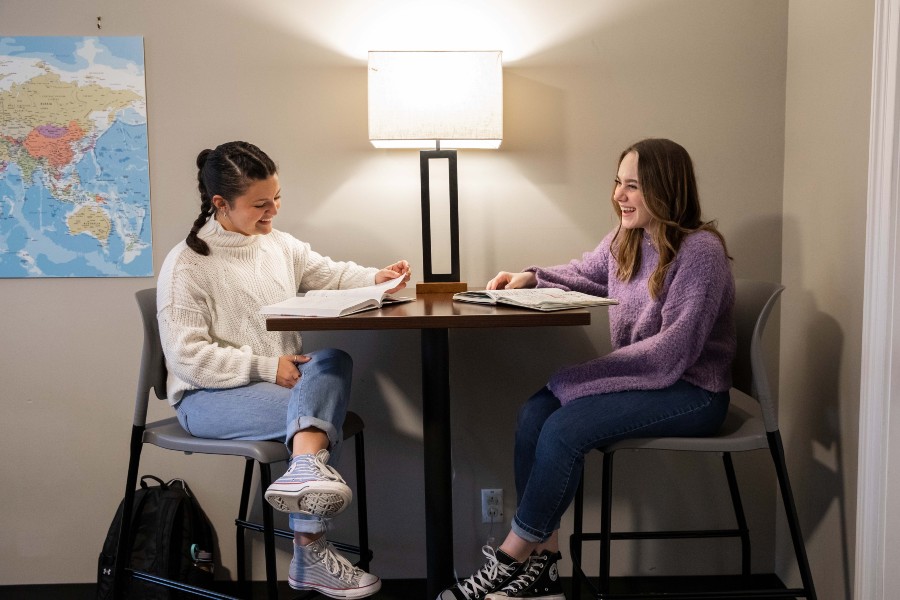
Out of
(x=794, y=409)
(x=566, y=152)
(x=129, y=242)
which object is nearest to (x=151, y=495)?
(x=129, y=242)

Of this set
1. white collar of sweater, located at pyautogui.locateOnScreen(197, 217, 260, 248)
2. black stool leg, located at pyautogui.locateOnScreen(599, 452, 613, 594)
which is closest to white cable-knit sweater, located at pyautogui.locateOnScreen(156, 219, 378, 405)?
white collar of sweater, located at pyautogui.locateOnScreen(197, 217, 260, 248)

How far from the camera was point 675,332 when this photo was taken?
1762 mm

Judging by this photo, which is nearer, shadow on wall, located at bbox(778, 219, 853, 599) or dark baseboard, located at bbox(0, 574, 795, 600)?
shadow on wall, located at bbox(778, 219, 853, 599)

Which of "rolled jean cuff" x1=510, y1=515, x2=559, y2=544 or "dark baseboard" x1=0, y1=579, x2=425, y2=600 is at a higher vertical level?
"rolled jean cuff" x1=510, y1=515, x2=559, y2=544

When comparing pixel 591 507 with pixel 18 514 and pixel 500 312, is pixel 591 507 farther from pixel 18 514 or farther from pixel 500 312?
pixel 18 514

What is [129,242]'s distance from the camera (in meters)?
2.29

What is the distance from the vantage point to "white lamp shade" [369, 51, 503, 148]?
Result: 79.6 inches

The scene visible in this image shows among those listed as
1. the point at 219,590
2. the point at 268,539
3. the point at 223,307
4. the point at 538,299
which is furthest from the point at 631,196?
the point at 219,590

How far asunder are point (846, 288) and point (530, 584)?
3.32ft

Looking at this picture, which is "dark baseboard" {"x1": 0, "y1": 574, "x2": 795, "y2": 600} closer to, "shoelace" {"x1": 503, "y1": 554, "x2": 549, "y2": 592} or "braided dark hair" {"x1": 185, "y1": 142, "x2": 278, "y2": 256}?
"shoelace" {"x1": 503, "y1": 554, "x2": 549, "y2": 592}

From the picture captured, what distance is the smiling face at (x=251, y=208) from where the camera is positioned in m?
1.97

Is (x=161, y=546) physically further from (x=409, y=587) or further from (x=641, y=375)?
(x=641, y=375)

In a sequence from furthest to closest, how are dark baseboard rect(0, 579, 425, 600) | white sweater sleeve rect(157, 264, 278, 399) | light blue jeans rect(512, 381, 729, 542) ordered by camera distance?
dark baseboard rect(0, 579, 425, 600) → white sweater sleeve rect(157, 264, 278, 399) → light blue jeans rect(512, 381, 729, 542)

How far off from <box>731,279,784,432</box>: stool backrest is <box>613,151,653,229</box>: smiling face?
12.1 inches
